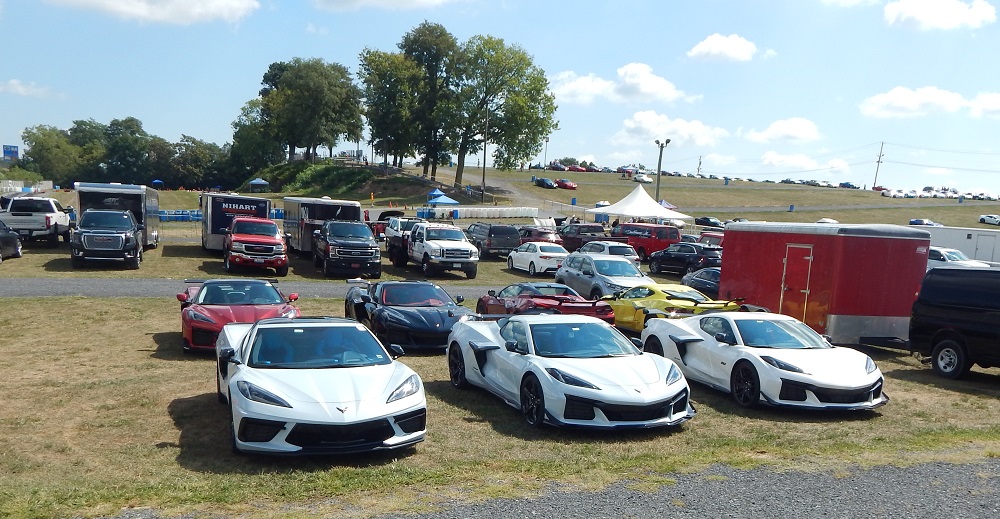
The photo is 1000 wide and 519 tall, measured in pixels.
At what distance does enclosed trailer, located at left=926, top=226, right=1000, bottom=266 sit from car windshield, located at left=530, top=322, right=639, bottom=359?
28097 millimetres

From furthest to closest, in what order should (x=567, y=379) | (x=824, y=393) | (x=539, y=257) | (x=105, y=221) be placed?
(x=539, y=257), (x=105, y=221), (x=824, y=393), (x=567, y=379)

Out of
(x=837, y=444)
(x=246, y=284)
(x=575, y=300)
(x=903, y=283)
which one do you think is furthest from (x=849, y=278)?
(x=246, y=284)

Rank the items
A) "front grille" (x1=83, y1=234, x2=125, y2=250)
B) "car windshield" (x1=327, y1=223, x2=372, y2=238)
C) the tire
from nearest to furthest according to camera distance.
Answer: "front grille" (x1=83, y1=234, x2=125, y2=250) → the tire → "car windshield" (x1=327, y1=223, x2=372, y2=238)

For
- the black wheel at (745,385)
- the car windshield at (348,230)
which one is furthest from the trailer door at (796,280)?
the car windshield at (348,230)

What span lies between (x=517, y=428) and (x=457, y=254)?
18663mm

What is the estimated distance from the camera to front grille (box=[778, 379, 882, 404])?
9.32 meters

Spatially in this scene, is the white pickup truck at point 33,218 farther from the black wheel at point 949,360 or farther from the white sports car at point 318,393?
the black wheel at point 949,360

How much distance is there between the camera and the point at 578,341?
31.1ft

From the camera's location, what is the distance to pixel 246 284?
13820 mm

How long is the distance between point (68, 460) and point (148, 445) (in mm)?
744

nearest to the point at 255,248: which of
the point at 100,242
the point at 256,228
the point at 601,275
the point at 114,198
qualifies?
the point at 256,228

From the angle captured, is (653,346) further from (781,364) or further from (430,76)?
(430,76)

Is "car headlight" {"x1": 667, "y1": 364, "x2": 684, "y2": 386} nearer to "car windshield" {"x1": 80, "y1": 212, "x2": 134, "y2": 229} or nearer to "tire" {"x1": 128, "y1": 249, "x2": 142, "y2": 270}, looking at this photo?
"tire" {"x1": 128, "y1": 249, "x2": 142, "y2": 270}

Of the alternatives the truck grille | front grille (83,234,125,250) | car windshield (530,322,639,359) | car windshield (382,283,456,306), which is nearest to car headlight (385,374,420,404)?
car windshield (530,322,639,359)
